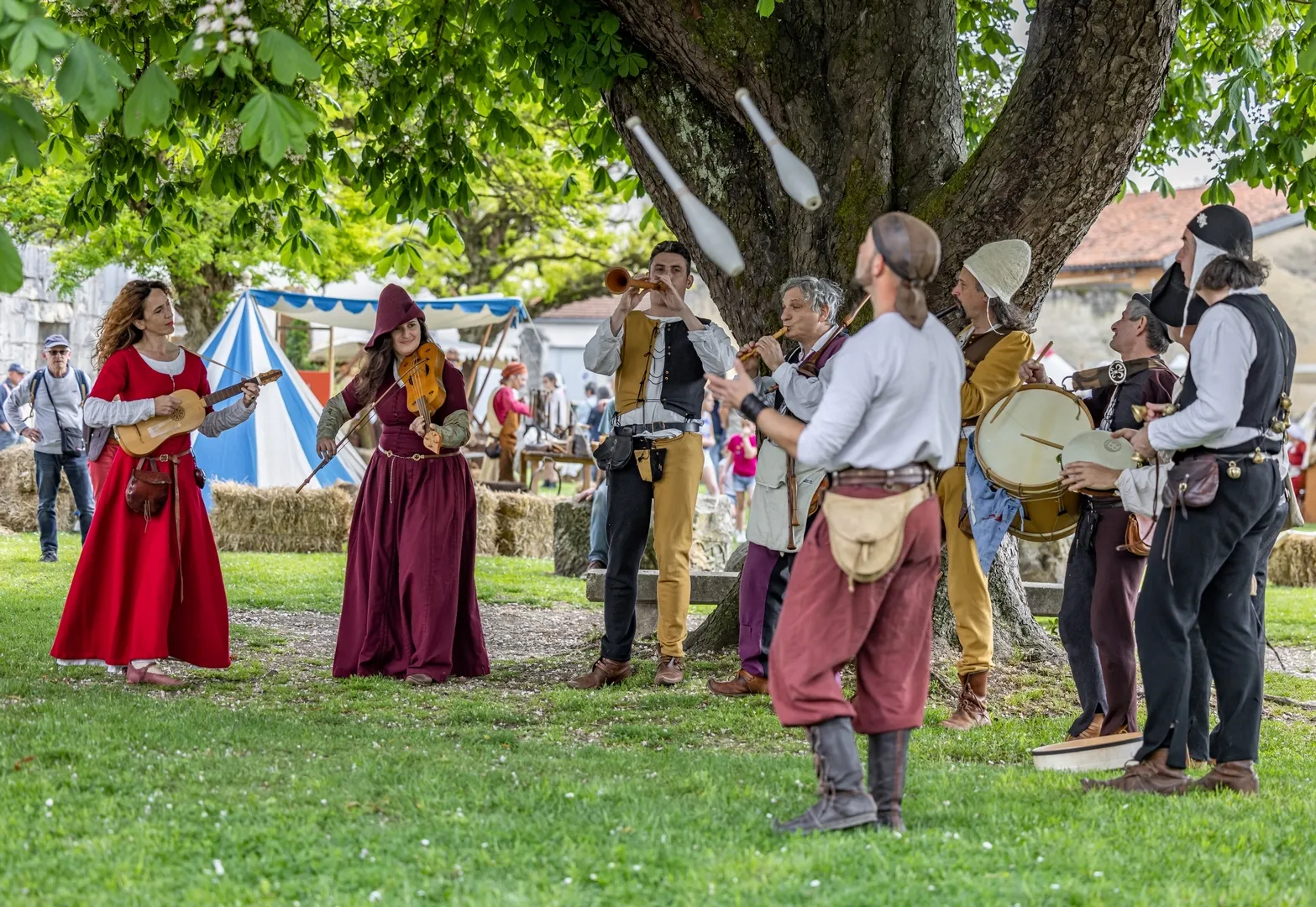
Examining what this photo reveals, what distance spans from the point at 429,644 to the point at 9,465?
10.2m

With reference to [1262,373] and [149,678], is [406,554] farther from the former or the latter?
[1262,373]

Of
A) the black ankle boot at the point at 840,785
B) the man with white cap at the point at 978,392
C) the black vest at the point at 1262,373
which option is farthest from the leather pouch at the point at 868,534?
the man with white cap at the point at 978,392

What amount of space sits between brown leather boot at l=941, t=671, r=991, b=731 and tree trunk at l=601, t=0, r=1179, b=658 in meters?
1.34

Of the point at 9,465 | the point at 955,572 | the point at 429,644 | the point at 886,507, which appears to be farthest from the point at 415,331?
the point at 9,465

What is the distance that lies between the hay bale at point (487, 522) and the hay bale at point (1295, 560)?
8.31m

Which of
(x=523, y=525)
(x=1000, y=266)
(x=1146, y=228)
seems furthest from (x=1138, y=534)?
(x=1146, y=228)

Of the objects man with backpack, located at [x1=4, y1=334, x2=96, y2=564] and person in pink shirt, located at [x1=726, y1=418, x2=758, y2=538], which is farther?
person in pink shirt, located at [x1=726, y1=418, x2=758, y2=538]

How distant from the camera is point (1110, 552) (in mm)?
5539

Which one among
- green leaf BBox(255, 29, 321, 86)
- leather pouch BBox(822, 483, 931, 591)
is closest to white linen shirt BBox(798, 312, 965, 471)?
leather pouch BBox(822, 483, 931, 591)

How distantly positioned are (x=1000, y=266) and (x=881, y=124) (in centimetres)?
135

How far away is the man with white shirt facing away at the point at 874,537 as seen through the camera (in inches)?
156

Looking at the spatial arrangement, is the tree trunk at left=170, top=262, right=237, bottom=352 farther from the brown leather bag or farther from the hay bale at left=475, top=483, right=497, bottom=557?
the brown leather bag

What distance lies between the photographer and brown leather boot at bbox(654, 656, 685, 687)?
711cm

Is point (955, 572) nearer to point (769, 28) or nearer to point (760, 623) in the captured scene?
point (760, 623)
